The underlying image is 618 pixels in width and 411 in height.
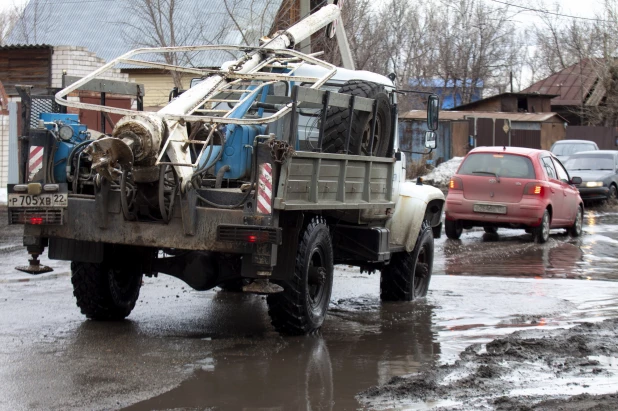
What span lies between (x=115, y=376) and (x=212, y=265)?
1889mm

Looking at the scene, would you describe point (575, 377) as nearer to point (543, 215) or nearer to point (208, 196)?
point (208, 196)

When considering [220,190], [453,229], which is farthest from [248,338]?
[453,229]

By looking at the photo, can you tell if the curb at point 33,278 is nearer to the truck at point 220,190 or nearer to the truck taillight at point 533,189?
the truck at point 220,190

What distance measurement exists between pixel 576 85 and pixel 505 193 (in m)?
43.2

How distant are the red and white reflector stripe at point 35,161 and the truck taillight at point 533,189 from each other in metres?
10.0

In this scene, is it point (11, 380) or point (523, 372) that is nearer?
point (11, 380)

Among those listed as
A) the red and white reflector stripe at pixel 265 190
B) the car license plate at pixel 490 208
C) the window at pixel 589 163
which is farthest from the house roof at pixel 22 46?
the red and white reflector stripe at pixel 265 190

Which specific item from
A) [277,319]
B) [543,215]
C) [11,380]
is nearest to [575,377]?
[277,319]

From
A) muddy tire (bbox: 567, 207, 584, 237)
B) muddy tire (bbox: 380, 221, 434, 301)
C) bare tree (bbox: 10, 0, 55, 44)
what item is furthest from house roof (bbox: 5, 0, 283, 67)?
muddy tire (bbox: 380, 221, 434, 301)

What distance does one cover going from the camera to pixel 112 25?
116 feet

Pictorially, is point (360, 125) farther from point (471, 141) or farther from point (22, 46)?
point (471, 141)

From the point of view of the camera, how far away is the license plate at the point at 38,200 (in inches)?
297

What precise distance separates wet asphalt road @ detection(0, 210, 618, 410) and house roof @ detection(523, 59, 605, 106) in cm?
3851

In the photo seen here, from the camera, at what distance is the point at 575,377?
651 centimetres
